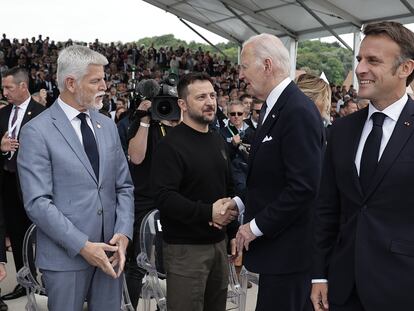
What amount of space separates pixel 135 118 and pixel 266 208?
1.81m

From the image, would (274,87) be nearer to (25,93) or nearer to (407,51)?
(407,51)

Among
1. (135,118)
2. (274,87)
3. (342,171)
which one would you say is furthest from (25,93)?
(342,171)

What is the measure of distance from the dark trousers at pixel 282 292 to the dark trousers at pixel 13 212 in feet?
10.2

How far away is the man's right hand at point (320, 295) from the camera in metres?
2.12

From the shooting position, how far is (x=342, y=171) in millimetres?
2045

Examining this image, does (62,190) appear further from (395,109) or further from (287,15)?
(287,15)

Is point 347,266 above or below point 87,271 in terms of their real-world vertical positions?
above

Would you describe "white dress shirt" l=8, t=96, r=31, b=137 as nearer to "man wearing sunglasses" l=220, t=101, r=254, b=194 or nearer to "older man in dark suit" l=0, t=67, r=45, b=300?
"older man in dark suit" l=0, t=67, r=45, b=300

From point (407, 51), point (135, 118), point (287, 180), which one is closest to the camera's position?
point (407, 51)

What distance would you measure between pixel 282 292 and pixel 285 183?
1.61 ft

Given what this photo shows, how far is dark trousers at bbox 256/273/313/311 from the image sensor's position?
2400 mm

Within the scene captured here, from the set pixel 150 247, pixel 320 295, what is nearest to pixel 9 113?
pixel 150 247

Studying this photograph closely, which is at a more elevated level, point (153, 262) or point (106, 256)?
point (106, 256)

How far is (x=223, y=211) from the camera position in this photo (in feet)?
8.85
